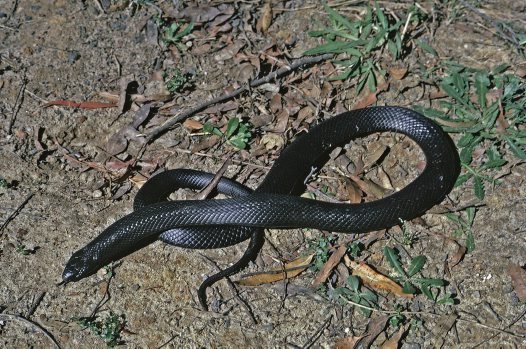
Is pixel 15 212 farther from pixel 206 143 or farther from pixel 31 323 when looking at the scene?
pixel 206 143

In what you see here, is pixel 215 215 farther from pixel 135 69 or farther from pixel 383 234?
pixel 135 69

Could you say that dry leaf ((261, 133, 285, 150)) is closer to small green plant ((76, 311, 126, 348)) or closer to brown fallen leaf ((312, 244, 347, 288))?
brown fallen leaf ((312, 244, 347, 288))

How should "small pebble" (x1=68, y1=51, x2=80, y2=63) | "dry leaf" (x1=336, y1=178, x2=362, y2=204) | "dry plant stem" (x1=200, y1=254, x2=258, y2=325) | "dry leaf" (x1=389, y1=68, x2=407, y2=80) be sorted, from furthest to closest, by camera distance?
"small pebble" (x1=68, y1=51, x2=80, y2=63), "dry leaf" (x1=389, y1=68, x2=407, y2=80), "dry leaf" (x1=336, y1=178, x2=362, y2=204), "dry plant stem" (x1=200, y1=254, x2=258, y2=325)

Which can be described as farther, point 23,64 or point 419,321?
point 23,64

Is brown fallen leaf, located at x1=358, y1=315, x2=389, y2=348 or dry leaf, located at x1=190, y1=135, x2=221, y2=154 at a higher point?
dry leaf, located at x1=190, y1=135, x2=221, y2=154

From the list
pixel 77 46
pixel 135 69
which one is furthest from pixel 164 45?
pixel 77 46

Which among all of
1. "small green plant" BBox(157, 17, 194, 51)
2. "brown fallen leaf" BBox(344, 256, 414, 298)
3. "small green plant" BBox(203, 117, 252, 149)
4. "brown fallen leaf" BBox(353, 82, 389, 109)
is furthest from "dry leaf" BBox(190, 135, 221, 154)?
"brown fallen leaf" BBox(344, 256, 414, 298)
